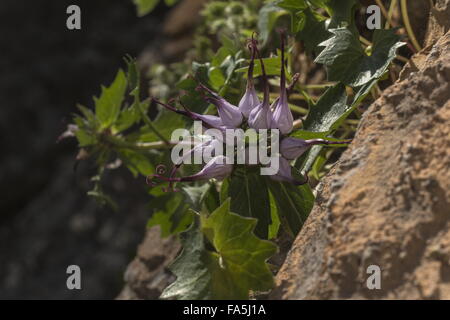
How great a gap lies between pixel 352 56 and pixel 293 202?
9.7 inches

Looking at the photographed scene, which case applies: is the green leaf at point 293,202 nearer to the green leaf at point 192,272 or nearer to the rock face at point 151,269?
the green leaf at point 192,272

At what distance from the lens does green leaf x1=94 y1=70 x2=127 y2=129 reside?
1.28 m

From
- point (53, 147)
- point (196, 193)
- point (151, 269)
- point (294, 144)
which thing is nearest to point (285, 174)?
point (294, 144)

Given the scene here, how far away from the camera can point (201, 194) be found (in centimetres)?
109

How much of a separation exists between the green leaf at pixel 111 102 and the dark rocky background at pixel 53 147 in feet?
2.29

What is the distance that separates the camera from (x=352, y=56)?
97cm

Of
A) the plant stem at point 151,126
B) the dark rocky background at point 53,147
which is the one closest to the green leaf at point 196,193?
the plant stem at point 151,126

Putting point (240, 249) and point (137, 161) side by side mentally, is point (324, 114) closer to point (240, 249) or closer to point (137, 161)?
point (240, 249)

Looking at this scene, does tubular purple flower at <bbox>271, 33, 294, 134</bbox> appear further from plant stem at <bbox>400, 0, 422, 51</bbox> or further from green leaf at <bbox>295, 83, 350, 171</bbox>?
plant stem at <bbox>400, 0, 422, 51</bbox>

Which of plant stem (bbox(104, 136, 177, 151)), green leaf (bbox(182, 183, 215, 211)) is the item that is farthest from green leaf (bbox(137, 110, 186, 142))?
green leaf (bbox(182, 183, 215, 211))

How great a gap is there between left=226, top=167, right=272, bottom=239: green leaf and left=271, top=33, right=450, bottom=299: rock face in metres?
0.08

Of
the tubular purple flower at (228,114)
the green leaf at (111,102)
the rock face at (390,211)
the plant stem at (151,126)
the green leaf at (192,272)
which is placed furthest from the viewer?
the green leaf at (111,102)

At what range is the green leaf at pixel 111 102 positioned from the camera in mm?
1280

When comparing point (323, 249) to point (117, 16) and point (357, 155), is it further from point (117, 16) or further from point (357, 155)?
point (117, 16)
